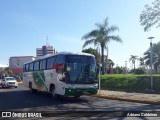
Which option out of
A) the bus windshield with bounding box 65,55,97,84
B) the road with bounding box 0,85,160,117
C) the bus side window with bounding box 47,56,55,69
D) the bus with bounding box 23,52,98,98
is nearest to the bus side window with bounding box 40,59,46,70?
the bus side window with bounding box 47,56,55,69

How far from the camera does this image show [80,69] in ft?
62.2

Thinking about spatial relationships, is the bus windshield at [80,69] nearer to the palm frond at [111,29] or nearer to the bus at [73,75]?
the bus at [73,75]

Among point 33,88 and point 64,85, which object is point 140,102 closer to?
point 64,85

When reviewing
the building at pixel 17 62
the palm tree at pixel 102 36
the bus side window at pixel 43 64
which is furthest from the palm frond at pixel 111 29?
the building at pixel 17 62

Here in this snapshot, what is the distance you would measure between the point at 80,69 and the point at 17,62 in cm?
9879

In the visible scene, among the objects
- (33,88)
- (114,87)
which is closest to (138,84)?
(114,87)

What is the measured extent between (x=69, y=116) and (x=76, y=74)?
6743 millimetres

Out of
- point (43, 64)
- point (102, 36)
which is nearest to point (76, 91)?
point (43, 64)

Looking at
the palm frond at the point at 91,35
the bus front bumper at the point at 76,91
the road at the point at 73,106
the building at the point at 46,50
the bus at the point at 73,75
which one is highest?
the palm frond at the point at 91,35

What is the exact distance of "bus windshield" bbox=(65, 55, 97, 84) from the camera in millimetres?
18672

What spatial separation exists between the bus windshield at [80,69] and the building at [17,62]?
293ft

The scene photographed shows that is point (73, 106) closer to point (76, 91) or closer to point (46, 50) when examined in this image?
point (76, 91)

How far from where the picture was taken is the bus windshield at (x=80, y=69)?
18.7m

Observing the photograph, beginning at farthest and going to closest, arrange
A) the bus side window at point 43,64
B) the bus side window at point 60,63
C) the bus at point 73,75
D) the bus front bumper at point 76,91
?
the bus side window at point 43,64
the bus side window at point 60,63
the bus at point 73,75
the bus front bumper at point 76,91
